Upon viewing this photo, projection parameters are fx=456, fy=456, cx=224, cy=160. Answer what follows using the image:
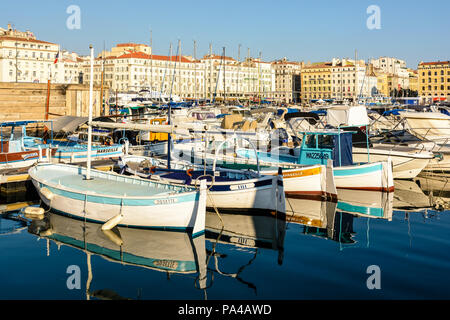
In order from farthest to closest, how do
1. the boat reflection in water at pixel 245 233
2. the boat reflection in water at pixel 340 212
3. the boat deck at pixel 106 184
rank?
the boat reflection in water at pixel 340 212
the boat deck at pixel 106 184
the boat reflection in water at pixel 245 233

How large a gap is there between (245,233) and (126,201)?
405 centimetres

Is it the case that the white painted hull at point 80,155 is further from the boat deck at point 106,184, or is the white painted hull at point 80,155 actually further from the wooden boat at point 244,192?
the wooden boat at point 244,192

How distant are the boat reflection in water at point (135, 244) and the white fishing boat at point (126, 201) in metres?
0.28

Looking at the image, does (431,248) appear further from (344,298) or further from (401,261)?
(344,298)

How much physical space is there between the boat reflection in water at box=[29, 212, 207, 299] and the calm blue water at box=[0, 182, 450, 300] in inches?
1.2

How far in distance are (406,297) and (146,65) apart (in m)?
140

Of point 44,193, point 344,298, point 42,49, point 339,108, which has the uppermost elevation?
point 42,49

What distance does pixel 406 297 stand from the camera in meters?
10.1

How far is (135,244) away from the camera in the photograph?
1367cm

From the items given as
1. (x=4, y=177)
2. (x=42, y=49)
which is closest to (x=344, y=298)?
(x=4, y=177)

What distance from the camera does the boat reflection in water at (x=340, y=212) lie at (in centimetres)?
1570

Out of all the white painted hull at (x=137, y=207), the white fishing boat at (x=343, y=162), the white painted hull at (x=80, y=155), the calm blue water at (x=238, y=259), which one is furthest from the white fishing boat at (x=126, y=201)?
the white fishing boat at (x=343, y=162)

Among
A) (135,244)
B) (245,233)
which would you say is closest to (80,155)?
(135,244)

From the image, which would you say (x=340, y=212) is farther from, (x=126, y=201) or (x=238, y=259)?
(x=126, y=201)
